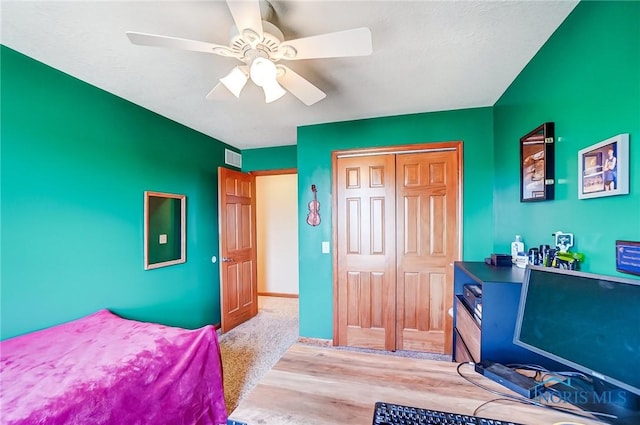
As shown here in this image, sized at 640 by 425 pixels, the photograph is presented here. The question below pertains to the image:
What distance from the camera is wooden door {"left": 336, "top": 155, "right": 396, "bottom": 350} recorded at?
9.21 feet

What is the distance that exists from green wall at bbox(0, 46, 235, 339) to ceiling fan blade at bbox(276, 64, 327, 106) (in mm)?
1663

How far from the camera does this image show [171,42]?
1188 millimetres

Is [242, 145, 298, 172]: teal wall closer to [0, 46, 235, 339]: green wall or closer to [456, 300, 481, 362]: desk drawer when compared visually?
[0, 46, 235, 339]: green wall

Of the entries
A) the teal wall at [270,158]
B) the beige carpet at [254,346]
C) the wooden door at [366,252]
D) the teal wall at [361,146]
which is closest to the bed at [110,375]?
the beige carpet at [254,346]

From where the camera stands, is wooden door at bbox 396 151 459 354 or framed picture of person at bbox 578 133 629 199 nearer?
framed picture of person at bbox 578 133 629 199

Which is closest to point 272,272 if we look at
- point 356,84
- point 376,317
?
point 376,317

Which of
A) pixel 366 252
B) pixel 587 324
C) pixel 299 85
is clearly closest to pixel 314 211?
pixel 366 252

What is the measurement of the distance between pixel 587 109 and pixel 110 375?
2.72 metres

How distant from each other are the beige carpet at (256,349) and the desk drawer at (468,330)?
1.05 metres

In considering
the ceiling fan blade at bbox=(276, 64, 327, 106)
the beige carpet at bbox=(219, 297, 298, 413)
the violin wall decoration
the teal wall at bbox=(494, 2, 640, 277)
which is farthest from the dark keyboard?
the violin wall decoration

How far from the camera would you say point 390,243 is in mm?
2799

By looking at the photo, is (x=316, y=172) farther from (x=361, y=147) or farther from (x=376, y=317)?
(x=376, y=317)

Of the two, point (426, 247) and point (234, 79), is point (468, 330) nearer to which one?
point (426, 247)

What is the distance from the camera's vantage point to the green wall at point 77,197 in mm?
1652
